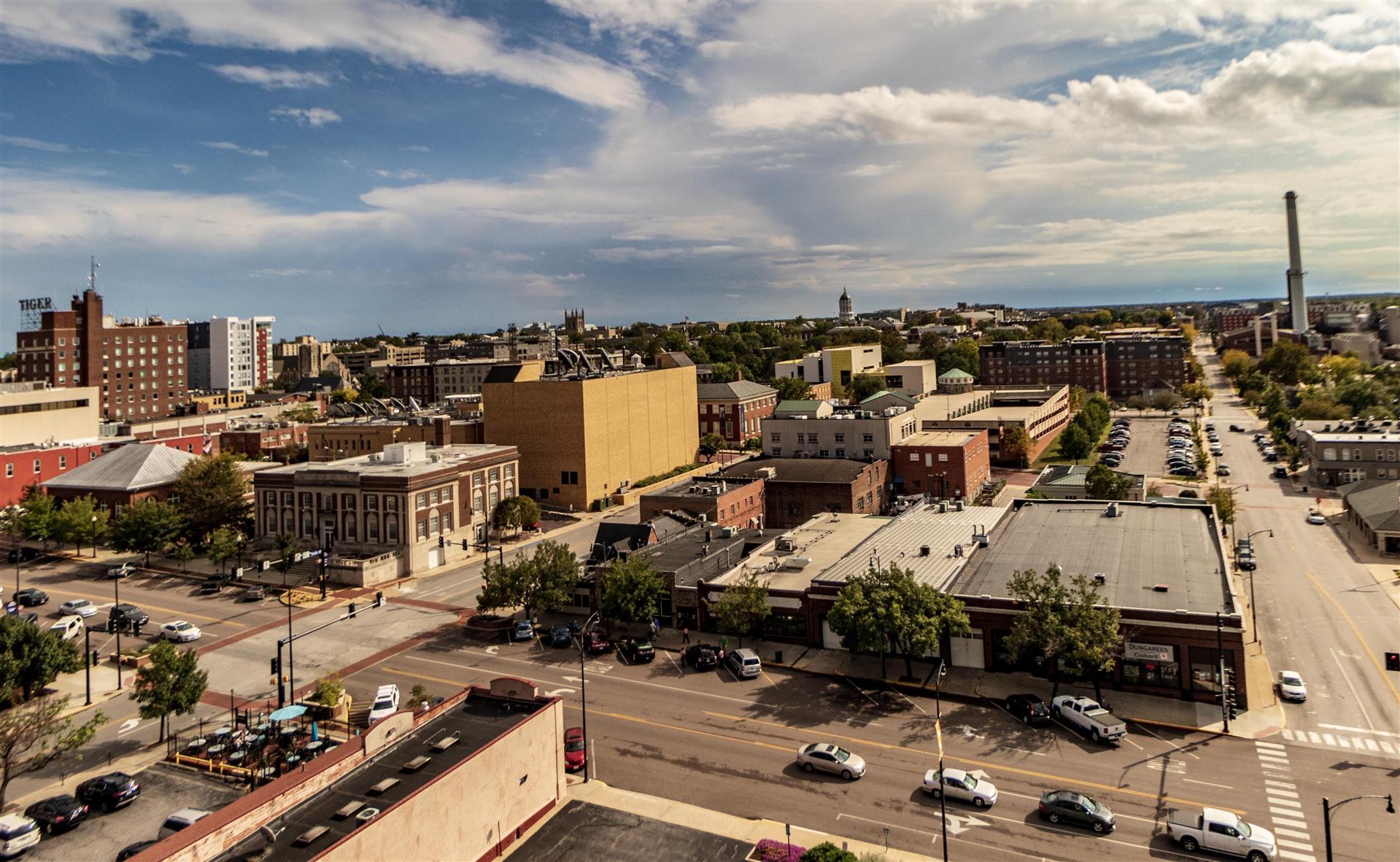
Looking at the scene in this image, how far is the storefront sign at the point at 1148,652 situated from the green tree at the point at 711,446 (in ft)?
287

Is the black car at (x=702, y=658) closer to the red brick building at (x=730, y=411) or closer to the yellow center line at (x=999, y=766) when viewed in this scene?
the yellow center line at (x=999, y=766)

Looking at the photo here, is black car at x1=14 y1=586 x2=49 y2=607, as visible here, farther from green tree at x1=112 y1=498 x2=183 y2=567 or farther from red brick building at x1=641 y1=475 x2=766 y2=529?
red brick building at x1=641 y1=475 x2=766 y2=529

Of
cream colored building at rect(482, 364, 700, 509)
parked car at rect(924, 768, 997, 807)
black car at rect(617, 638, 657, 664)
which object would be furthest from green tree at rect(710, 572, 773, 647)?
cream colored building at rect(482, 364, 700, 509)

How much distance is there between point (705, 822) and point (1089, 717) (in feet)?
58.7

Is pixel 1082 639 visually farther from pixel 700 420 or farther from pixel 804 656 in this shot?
pixel 700 420

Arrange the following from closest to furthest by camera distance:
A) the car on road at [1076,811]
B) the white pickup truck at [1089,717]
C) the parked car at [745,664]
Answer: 1. the car on road at [1076,811]
2. the white pickup truck at [1089,717]
3. the parked car at [745,664]

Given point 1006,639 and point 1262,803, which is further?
point 1006,639

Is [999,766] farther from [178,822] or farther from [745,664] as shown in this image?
[178,822]

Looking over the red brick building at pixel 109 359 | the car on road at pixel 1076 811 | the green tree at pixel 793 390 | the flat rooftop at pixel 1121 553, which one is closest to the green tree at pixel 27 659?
the flat rooftop at pixel 1121 553

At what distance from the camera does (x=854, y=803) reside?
30969 mm

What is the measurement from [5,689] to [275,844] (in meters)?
30.2

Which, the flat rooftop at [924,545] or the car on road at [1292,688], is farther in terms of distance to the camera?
the flat rooftop at [924,545]

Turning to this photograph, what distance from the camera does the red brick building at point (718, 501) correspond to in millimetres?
70750

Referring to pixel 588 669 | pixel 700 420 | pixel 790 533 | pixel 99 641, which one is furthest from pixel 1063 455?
pixel 99 641
